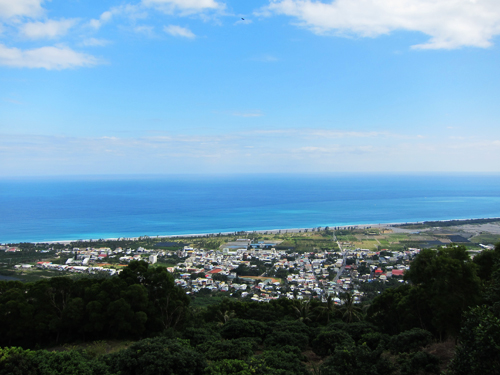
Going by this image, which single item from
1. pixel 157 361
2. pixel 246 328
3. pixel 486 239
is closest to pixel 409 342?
pixel 246 328

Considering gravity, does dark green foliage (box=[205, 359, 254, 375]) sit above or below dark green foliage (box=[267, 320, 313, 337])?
above

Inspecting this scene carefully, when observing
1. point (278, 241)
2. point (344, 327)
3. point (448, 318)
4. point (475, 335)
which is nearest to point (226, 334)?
point (344, 327)

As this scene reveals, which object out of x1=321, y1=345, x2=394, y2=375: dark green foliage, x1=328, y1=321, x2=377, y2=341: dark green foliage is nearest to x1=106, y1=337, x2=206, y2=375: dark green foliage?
Answer: x1=321, y1=345, x2=394, y2=375: dark green foliage

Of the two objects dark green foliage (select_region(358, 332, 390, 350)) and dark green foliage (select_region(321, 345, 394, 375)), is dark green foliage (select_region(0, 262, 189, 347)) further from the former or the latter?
dark green foliage (select_region(321, 345, 394, 375))


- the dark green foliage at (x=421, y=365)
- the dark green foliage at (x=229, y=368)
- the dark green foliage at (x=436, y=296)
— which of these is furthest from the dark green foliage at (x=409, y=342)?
the dark green foliage at (x=229, y=368)

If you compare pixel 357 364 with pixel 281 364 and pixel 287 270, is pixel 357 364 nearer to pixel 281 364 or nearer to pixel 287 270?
pixel 281 364

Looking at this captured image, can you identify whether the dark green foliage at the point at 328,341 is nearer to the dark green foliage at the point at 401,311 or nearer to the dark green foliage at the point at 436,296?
the dark green foliage at the point at 436,296
